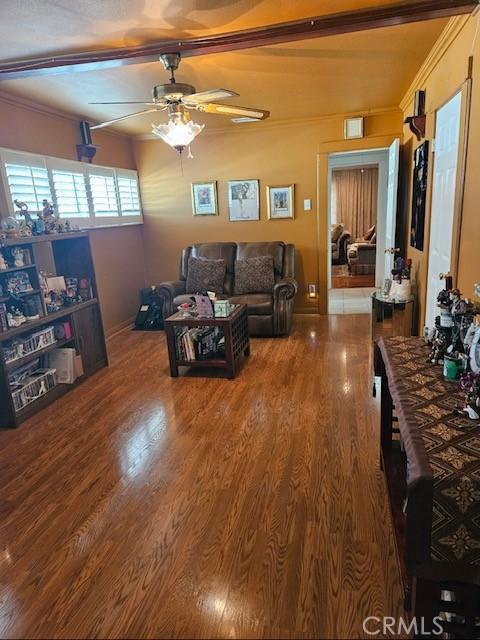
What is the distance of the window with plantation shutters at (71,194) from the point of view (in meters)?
3.98

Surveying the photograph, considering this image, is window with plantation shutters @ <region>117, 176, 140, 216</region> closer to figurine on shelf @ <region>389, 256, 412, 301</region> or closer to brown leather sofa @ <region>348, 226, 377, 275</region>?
figurine on shelf @ <region>389, 256, 412, 301</region>

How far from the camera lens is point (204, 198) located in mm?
5422

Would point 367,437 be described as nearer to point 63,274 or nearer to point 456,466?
point 456,466

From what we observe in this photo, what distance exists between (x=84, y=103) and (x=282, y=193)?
2494mm

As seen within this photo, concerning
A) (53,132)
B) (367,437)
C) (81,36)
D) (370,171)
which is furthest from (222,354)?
(370,171)

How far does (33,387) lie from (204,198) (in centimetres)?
339

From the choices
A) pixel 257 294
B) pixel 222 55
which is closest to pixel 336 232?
pixel 257 294

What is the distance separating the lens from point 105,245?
4.88 meters

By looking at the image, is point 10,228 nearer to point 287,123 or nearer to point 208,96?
point 208,96

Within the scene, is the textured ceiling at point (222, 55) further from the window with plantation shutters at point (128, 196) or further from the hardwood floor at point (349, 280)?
the hardwood floor at point (349, 280)

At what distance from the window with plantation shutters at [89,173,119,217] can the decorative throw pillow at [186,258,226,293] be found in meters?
1.21

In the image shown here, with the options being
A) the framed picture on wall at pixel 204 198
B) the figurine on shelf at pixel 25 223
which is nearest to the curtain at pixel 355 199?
the framed picture on wall at pixel 204 198

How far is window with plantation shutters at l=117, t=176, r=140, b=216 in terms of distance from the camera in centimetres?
517

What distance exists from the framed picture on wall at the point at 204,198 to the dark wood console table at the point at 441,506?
14.5 feet
